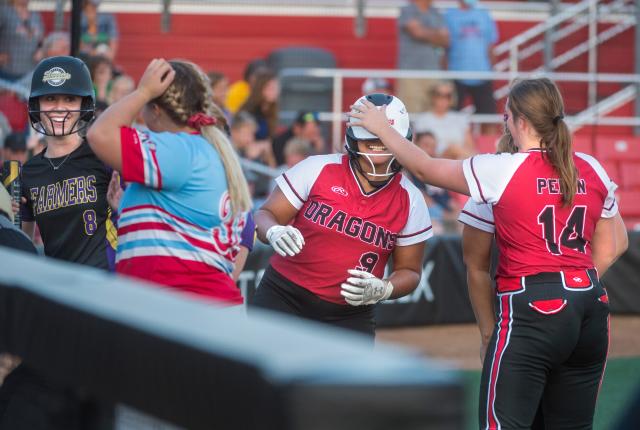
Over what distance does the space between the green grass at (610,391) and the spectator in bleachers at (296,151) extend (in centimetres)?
350

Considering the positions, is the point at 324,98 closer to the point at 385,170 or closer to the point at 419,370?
the point at 385,170

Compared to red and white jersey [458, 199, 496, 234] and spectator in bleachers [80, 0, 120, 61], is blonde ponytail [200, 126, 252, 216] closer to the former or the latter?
red and white jersey [458, 199, 496, 234]

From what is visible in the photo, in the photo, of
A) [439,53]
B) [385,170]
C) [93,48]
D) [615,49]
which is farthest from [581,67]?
[385,170]

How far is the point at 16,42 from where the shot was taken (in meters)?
11.0

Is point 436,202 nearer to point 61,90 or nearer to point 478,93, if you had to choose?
point 478,93

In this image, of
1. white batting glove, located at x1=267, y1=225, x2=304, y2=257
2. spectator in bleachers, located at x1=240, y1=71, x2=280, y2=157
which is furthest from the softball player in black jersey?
spectator in bleachers, located at x1=240, y1=71, x2=280, y2=157

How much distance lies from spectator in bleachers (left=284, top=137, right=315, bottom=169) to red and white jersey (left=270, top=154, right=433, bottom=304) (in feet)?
19.6

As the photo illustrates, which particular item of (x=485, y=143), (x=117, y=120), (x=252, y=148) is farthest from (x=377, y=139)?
(x=485, y=143)

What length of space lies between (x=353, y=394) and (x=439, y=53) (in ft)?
39.2

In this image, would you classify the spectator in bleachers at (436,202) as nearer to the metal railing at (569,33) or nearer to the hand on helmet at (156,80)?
the metal railing at (569,33)

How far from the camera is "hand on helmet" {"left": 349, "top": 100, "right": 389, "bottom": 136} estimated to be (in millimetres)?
4164

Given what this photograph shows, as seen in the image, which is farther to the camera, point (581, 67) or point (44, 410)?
point (581, 67)

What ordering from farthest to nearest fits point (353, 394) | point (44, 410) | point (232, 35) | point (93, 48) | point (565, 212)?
point (232, 35)
point (93, 48)
point (565, 212)
point (44, 410)
point (353, 394)

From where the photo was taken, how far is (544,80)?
4.10 meters
